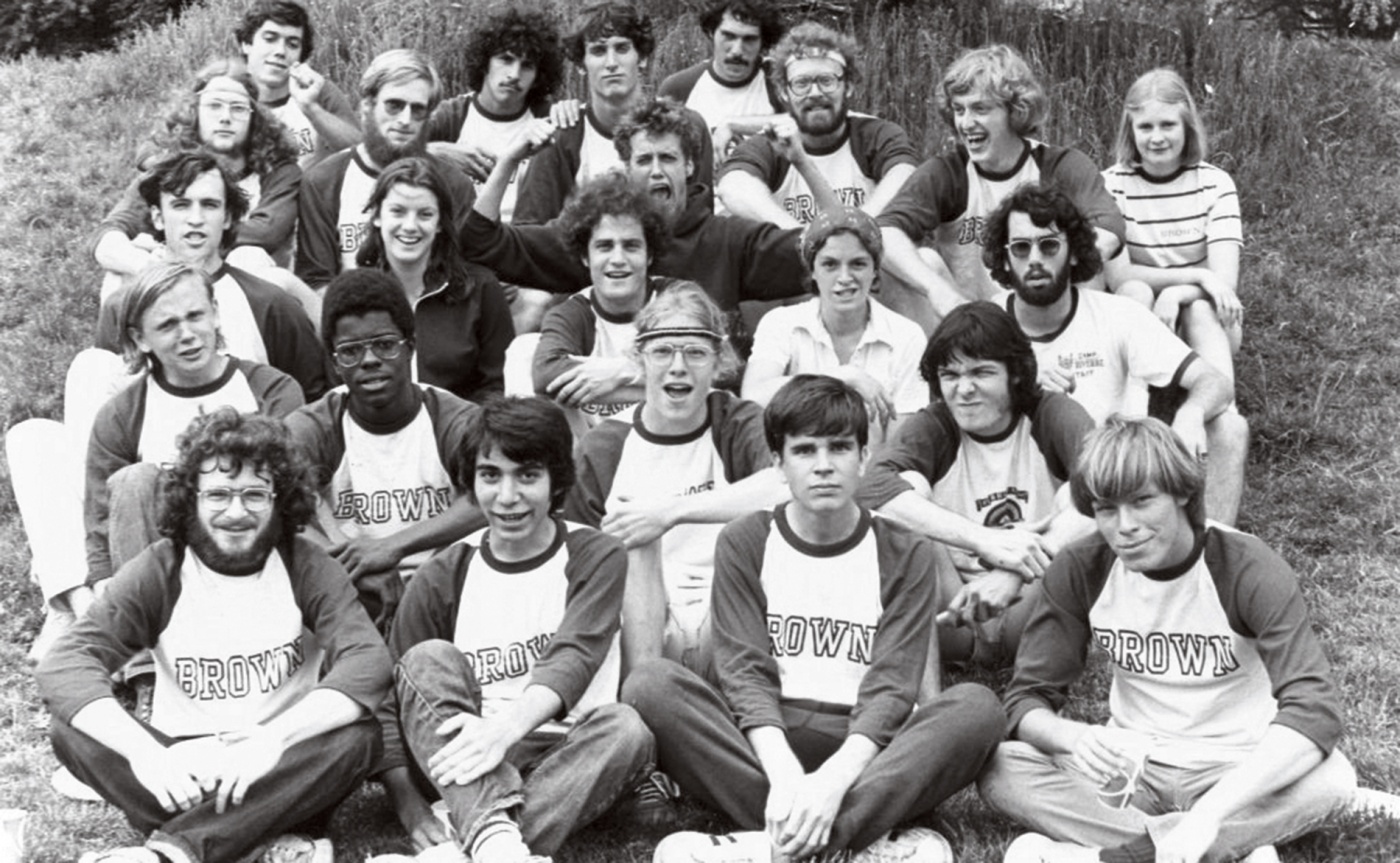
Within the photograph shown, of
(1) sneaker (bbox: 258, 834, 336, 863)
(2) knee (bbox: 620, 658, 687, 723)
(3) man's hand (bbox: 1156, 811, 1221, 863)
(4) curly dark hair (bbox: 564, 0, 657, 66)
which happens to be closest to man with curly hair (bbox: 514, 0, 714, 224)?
(4) curly dark hair (bbox: 564, 0, 657, 66)

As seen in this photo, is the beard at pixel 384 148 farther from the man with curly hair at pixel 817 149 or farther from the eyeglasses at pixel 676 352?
the eyeglasses at pixel 676 352

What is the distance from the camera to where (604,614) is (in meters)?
5.43

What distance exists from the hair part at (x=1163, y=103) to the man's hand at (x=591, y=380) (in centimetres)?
231

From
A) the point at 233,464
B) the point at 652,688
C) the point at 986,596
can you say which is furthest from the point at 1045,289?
the point at 233,464

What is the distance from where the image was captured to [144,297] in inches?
239

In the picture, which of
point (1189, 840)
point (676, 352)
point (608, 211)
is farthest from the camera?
point (608, 211)

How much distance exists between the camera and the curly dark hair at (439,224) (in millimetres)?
6840

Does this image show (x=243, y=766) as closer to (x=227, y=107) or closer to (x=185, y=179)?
(x=185, y=179)

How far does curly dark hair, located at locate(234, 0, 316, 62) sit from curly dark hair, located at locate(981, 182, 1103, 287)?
3297 millimetres

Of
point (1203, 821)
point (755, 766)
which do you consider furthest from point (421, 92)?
point (1203, 821)

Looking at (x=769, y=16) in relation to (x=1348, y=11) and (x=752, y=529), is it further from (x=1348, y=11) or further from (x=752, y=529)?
(x=1348, y=11)

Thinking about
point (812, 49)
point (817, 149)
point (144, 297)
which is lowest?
point (144, 297)

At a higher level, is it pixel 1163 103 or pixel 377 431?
pixel 1163 103

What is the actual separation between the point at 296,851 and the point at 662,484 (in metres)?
1.59
